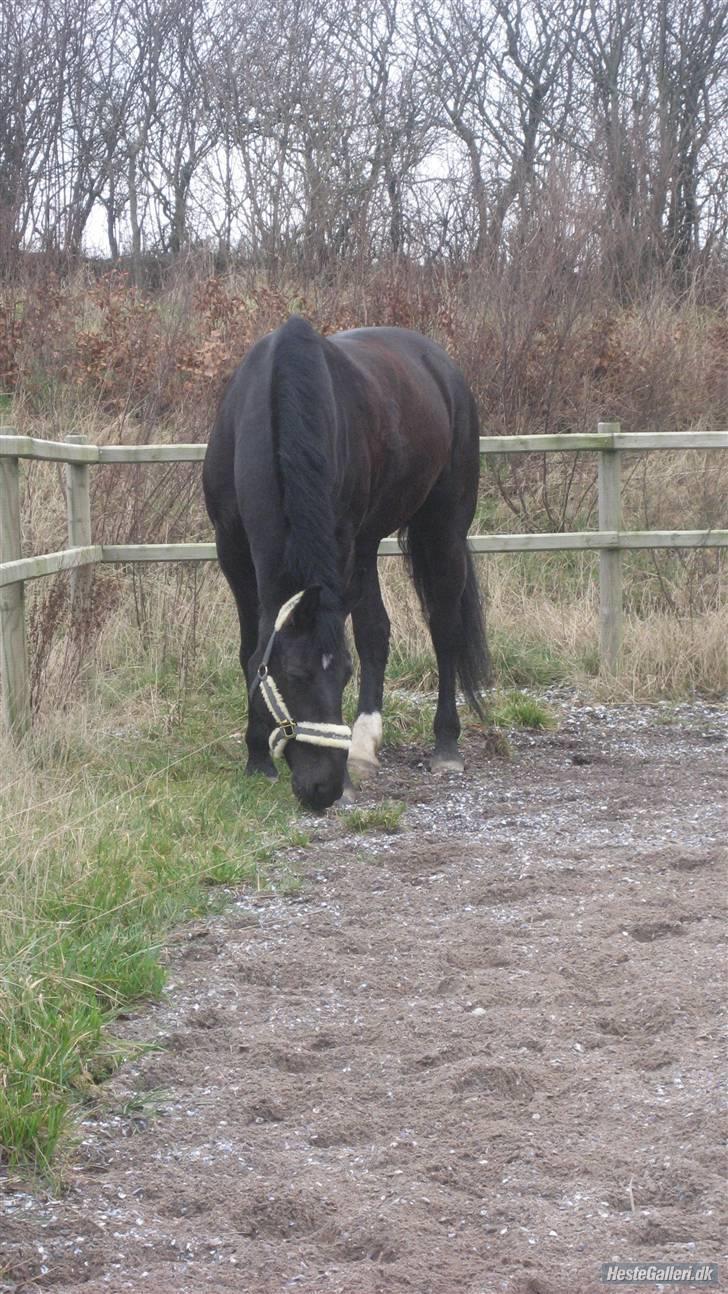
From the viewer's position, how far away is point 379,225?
41.5 feet

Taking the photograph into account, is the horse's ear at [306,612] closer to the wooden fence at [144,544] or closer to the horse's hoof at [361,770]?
the wooden fence at [144,544]

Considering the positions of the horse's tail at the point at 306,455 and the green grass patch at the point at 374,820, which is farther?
the green grass patch at the point at 374,820

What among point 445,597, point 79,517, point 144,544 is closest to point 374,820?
point 445,597

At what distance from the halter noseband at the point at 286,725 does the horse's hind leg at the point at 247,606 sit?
70cm

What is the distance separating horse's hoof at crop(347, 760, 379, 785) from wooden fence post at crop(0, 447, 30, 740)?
135 centimetres

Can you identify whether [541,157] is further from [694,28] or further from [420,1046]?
[420,1046]

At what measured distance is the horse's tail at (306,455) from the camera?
14.0 ft

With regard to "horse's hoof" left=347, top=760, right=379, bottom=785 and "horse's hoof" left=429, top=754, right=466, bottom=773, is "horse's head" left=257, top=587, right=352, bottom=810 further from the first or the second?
"horse's hoof" left=429, top=754, right=466, bottom=773

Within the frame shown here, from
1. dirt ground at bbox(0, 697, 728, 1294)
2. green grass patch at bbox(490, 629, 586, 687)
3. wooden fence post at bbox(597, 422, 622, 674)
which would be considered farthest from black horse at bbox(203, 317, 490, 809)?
wooden fence post at bbox(597, 422, 622, 674)

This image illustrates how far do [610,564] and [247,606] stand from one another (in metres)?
2.91

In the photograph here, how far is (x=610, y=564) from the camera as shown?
7445 mm

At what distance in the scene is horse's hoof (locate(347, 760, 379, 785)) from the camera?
18.2 feet

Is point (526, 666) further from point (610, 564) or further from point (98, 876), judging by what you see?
point (98, 876)

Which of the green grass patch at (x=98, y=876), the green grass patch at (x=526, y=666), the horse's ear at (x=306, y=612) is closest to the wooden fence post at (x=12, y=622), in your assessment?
the green grass patch at (x=98, y=876)
